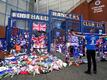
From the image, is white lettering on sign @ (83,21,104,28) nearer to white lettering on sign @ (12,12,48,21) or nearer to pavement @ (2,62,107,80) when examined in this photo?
white lettering on sign @ (12,12,48,21)

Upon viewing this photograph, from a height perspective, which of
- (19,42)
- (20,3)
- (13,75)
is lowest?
(13,75)

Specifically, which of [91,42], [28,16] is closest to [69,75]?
[91,42]

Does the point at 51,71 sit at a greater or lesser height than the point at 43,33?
lesser

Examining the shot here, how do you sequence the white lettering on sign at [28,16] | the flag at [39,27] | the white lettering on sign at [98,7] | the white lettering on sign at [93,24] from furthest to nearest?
the white lettering on sign at [98,7] < the white lettering on sign at [93,24] < the flag at [39,27] < the white lettering on sign at [28,16]

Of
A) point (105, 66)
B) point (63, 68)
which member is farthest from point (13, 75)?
point (105, 66)

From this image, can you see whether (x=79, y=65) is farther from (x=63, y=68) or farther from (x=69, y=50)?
(x=69, y=50)

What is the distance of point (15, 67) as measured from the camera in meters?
9.28

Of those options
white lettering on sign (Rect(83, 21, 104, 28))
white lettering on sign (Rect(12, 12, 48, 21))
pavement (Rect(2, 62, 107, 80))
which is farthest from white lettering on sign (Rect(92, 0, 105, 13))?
pavement (Rect(2, 62, 107, 80))

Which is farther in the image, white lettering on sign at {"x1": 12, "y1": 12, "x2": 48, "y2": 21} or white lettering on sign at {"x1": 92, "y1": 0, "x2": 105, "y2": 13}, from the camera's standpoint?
white lettering on sign at {"x1": 92, "y1": 0, "x2": 105, "y2": 13}

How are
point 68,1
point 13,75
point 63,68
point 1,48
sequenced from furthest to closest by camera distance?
point 68,1, point 1,48, point 63,68, point 13,75

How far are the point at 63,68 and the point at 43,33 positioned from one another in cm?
417

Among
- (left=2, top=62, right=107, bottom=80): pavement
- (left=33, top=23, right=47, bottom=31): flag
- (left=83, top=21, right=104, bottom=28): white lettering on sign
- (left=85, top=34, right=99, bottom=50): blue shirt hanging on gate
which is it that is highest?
(left=83, top=21, right=104, bottom=28): white lettering on sign

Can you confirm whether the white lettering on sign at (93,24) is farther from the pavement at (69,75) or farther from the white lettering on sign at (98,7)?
the white lettering on sign at (98,7)

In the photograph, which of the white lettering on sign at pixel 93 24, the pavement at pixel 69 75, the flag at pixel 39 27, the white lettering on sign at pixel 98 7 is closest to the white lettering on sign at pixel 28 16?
the flag at pixel 39 27
